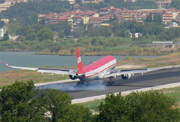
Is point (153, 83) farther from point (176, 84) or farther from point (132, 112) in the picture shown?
point (132, 112)

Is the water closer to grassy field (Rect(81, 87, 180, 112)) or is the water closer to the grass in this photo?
the grass

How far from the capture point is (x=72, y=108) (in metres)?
40.7

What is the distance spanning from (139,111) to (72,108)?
5636 millimetres

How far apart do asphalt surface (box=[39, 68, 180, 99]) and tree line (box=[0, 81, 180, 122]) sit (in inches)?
1057

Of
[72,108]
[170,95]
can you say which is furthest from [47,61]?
[72,108]

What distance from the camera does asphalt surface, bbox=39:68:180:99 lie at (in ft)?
241

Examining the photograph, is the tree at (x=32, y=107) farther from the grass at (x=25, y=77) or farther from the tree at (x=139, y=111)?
the grass at (x=25, y=77)

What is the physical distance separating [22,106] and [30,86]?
2.20 metres

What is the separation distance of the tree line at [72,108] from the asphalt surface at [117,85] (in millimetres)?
26853

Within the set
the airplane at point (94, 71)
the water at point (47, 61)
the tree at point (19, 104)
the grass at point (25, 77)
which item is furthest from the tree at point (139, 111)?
the water at point (47, 61)

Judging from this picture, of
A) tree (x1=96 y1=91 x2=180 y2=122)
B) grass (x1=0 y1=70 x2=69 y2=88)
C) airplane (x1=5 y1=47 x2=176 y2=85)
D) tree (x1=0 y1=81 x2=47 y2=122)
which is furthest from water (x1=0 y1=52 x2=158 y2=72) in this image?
tree (x1=96 y1=91 x2=180 y2=122)

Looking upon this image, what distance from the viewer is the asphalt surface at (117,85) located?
241 feet

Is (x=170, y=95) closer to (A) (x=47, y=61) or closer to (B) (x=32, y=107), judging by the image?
(B) (x=32, y=107)

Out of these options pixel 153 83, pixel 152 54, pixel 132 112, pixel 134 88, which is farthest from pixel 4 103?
pixel 152 54
